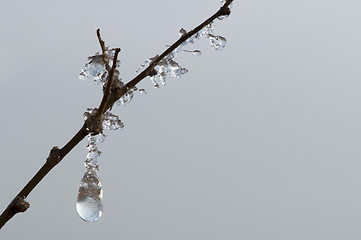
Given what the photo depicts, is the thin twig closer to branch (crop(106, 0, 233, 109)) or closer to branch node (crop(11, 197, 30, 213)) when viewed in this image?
branch (crop(106, 0, 233, 109))

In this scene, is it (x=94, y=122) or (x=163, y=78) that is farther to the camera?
(x=163, y=78)

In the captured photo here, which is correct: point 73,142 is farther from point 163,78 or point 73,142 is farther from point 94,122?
point 163,78

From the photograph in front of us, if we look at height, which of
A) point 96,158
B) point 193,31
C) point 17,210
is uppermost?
point 193,31

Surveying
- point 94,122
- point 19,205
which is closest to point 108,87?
point 94,122

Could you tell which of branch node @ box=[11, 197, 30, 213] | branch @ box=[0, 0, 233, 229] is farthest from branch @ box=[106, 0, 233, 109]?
branch node @ box=[11, 197, 30, 213]

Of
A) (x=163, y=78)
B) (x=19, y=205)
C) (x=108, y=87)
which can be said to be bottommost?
(x=19, y=205)

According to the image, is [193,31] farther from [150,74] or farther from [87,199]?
[87,199]

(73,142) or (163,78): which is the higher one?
(163,78)

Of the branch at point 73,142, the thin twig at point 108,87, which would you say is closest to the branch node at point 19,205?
the branch at point 73,142

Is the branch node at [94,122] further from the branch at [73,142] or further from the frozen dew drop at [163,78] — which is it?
the frozen dew drop at [163,78]

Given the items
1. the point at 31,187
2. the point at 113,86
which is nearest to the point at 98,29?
the point at 113,86
